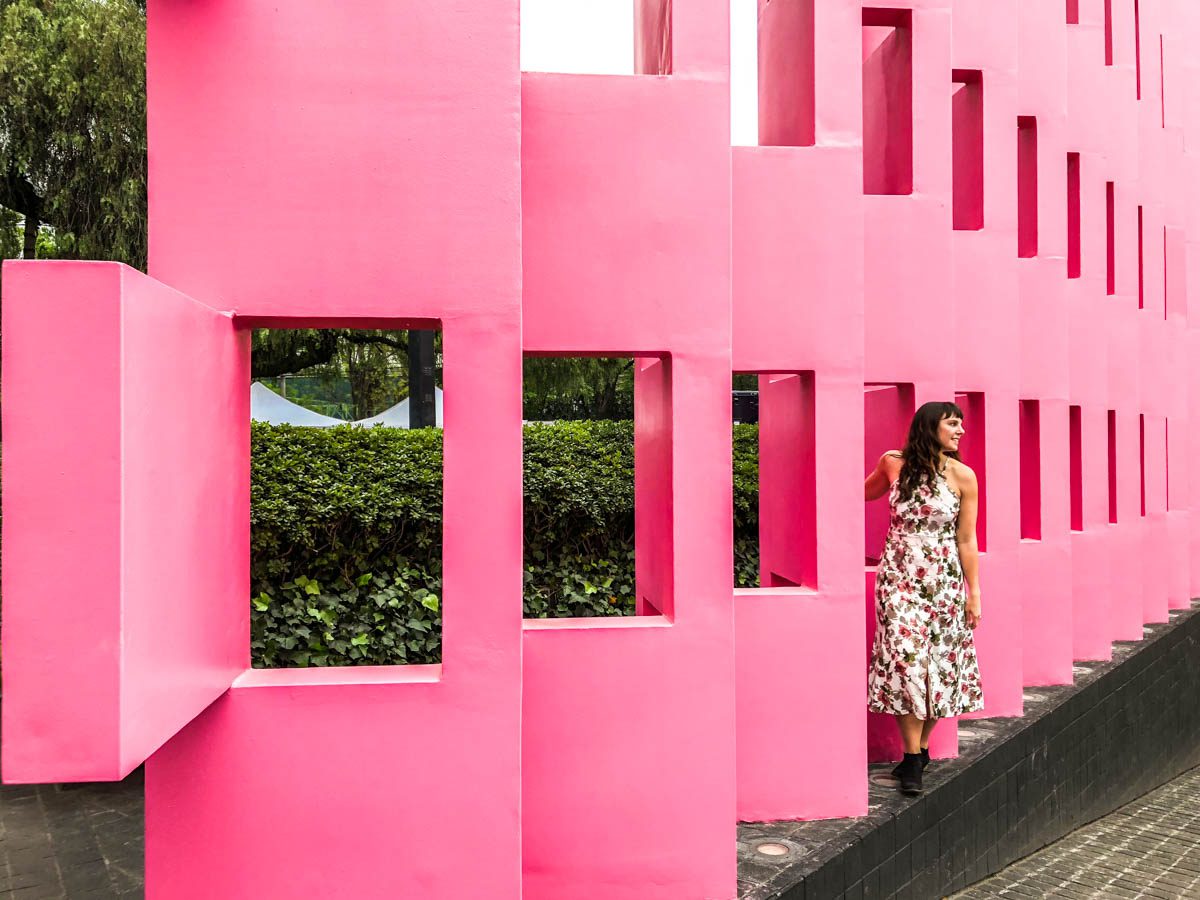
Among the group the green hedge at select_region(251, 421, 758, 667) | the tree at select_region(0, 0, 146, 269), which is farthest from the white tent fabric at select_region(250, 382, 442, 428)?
the green hedge at select_region(251, 421, 758, 667)

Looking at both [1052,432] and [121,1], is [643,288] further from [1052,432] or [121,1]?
[121,1]

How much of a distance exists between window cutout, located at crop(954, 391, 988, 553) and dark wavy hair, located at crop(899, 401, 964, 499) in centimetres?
125

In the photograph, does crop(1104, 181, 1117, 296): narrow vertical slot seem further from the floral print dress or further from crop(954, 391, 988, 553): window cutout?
the floral print dress

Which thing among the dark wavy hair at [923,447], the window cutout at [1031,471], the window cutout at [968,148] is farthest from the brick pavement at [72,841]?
the window cutout at [968,148]

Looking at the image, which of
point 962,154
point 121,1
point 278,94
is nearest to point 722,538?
point 278,94

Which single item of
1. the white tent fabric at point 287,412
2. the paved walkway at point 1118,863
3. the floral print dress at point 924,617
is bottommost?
the paved walkway at point 1118,863

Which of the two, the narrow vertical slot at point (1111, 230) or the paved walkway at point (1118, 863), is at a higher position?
the narrow vertical slot at point (1111, 230)

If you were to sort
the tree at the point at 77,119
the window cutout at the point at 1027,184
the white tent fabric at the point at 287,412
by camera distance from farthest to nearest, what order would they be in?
the white tent fabric at the point at 287,412, the tree at the point at 77,119, the window cutout at the point at 1027,184

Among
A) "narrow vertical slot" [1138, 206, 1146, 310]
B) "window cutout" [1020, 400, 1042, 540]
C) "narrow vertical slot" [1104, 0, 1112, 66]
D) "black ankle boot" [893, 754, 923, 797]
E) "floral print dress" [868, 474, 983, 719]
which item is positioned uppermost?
"narrow vertical slot" [1104, 0, 1112, 66]

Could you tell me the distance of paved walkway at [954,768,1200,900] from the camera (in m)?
4.83

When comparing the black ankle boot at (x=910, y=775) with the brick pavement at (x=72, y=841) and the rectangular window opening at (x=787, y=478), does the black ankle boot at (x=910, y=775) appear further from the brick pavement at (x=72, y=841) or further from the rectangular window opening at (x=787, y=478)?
the brick pavement at (x=72, y=841)

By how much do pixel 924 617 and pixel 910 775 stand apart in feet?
2.44

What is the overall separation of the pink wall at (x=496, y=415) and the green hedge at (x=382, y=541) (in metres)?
2.25

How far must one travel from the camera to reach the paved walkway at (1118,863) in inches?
190
